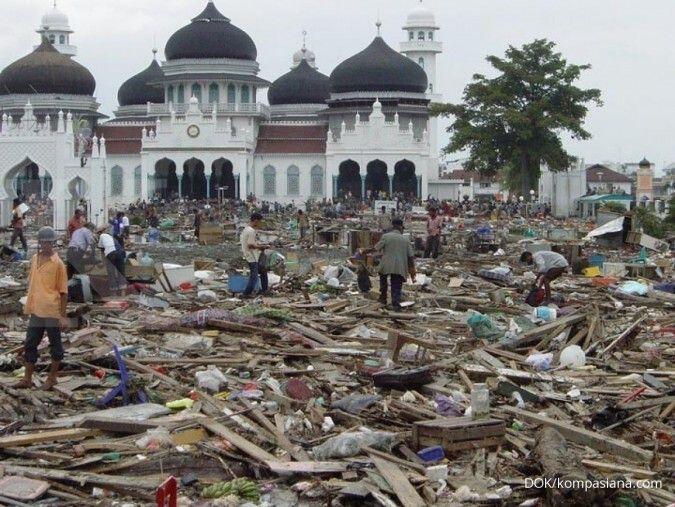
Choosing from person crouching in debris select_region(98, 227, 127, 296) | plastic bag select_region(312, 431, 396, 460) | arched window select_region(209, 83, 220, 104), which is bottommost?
plastic bag select_region(312, 431, 396, 460)

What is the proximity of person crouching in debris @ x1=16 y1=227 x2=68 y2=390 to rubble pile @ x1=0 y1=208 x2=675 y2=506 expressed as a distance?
26 cm

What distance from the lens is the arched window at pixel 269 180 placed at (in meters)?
63.8

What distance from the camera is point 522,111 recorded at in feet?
180

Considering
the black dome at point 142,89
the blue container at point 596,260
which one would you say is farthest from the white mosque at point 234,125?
the blue container at point 596,260

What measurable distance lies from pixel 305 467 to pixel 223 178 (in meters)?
56.9

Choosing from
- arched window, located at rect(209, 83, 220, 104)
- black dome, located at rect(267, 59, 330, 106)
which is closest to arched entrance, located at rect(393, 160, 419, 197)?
black dome, located at rect(267, 59, 330, 106)

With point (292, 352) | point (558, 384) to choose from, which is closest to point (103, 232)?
point (292, 352)

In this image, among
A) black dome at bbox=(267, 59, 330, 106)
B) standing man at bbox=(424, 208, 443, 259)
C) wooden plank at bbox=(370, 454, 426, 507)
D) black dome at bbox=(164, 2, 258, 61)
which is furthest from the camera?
black dome at bbox=(267, 59, 330, 106)

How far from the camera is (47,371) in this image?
10.9 metres

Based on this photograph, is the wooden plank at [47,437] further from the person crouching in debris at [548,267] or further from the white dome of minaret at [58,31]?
the white dome of minaret at [58,31]

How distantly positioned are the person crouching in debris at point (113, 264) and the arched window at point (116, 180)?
159ft

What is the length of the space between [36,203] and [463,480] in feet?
152

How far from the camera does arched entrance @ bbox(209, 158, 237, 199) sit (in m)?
63.5

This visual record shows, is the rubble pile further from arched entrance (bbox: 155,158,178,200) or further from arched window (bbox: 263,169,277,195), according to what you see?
arched entrance (bbox: 155,158,178,200)
